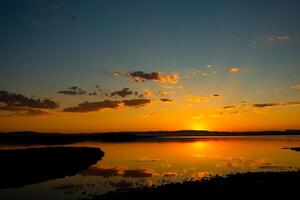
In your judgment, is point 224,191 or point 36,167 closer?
point 224,191

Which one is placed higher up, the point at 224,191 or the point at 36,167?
the point at 36,167

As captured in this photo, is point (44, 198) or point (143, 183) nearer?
point (44, 198)

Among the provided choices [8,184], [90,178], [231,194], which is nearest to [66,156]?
[90,178]

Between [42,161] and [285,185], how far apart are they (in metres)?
35.2

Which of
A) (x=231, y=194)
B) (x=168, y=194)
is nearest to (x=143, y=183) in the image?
(x=168, y=194)

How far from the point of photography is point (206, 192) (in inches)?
1086

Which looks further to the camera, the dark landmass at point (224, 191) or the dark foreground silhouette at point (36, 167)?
the dark foreground silhouette at point (36, 167)

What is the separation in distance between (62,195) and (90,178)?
10.2 m

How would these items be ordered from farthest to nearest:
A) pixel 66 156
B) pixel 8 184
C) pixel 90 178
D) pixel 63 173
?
pixel 66 156 → pixel 63 173 → pixel 90 178 → pixel 8 184

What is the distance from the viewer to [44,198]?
28797 millimetres

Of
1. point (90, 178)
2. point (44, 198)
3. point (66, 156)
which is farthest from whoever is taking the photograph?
point (66, 156)

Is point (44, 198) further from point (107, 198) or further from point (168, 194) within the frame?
point (168, 194)

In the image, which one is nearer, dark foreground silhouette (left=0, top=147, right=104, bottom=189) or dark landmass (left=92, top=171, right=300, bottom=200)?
dark landmass (left=92, top=171, right=300, bottom=200)

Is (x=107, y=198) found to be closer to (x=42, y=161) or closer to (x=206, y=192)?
(x=206, y=192)
